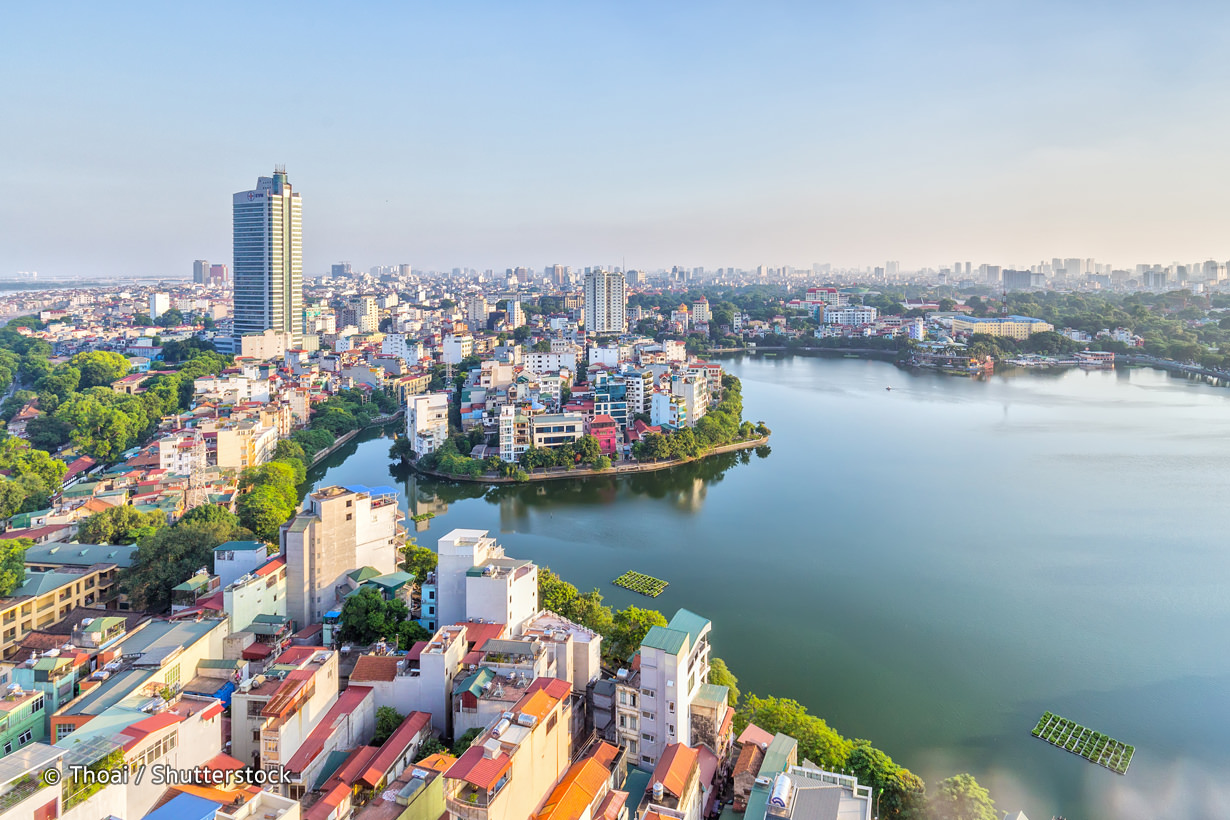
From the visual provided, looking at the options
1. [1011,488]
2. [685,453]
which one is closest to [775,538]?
[685,453]

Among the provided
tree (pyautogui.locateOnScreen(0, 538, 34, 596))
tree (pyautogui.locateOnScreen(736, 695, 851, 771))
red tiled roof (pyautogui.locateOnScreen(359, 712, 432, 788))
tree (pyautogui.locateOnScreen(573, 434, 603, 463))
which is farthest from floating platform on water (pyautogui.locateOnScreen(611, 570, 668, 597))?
tree (pyautogui.locateOnScreen(0, 538, 34, 596))

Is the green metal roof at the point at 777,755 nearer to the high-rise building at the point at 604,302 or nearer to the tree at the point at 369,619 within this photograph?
the tree at the point at 369,619

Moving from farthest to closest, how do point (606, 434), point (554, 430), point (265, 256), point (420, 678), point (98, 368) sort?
point (265, 256)
point (98, 368)
point (606, 434)
point (554, 430)
point (420, 678)

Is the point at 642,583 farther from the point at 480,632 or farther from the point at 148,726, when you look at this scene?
the point at 148,726

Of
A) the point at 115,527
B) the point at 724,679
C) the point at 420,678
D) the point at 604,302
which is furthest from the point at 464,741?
the point at 604,302

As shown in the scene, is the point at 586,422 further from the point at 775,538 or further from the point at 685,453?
the point at 775,538

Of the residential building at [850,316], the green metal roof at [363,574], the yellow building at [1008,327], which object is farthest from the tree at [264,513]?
the residential building at [850,316]

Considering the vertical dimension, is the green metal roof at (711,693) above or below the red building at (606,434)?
below

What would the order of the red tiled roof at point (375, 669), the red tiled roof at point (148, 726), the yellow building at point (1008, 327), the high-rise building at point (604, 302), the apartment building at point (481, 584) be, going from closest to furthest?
1. the red tiled roof at point (148, 726)
2. the red tiled roof at point (375, 669)
3. the apartment building at point (481, 584)
4. the high-rise building at point (604, 302)
5. the yellow building at point (1008, 327)
